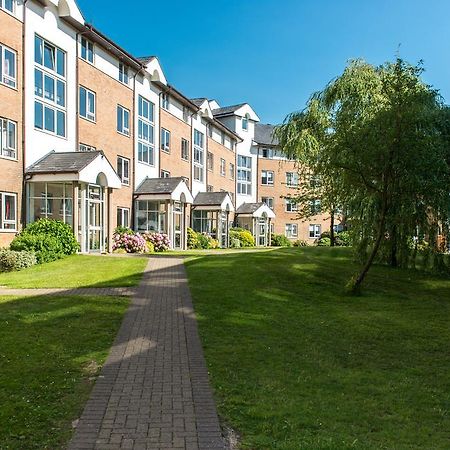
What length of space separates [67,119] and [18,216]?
611 cm

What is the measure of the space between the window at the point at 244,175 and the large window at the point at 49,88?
3195cm

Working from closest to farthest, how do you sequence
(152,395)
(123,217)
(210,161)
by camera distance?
1. (152,395)
2. (123,217)
3. (210,161)

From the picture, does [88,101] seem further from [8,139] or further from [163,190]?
[163,190]

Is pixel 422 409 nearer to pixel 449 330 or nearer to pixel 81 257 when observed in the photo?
pixel 449 330

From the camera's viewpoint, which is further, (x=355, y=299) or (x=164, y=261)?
(x=164, y=261)

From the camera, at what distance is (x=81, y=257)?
21047 millimetres

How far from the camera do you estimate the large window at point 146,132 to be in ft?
107

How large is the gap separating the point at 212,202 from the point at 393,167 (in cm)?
2789

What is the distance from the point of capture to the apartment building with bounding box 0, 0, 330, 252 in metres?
21.1

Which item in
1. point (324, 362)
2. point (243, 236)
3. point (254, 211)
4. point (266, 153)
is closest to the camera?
point (324, 362)

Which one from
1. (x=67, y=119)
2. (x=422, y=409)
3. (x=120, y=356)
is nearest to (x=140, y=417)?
(x=120, y=356)

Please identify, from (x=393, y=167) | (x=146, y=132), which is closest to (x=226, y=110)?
(x=146, y=132)

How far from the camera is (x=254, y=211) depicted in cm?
5106

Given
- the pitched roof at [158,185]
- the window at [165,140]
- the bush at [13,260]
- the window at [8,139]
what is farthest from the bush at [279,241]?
the bush at [13,260]
